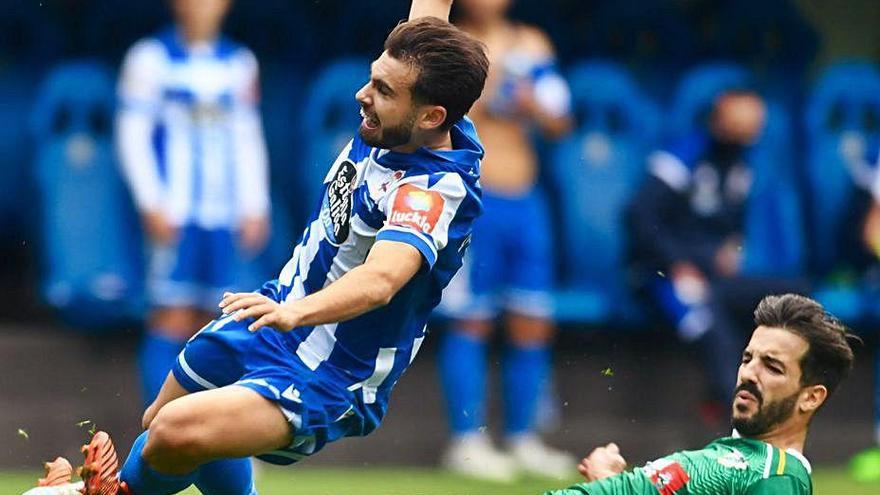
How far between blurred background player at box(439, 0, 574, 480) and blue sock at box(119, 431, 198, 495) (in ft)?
13.0

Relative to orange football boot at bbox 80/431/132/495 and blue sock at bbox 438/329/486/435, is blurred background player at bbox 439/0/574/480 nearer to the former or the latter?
blue sock at bbox 438/329/486/435

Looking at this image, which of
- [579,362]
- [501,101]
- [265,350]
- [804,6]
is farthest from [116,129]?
[265,350]

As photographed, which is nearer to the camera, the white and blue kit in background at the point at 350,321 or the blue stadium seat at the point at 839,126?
the white and blue kit in background at the point at 350,321

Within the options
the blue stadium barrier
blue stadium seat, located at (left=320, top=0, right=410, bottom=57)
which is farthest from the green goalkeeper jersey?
blue stadium seat, located at (left=320, top=0, right=410, bottom=57)

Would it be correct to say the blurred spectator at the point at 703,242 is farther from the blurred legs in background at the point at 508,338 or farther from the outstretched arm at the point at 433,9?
the outstretched arm at the point at 433,9

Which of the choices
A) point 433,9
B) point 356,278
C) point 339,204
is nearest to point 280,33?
point 433,9

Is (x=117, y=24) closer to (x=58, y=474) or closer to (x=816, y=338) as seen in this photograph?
(x=58, y=474)

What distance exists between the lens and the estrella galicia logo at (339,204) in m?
5.21

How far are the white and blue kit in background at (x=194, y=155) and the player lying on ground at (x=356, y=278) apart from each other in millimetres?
3803

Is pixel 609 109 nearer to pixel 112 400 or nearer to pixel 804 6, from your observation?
pixel 804 6

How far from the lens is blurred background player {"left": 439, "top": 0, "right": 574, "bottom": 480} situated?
9.24 metres

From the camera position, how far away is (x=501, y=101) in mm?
9336

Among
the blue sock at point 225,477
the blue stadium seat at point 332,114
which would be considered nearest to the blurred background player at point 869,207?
the blue stadium seat at point 332,114

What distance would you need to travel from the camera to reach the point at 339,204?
17.2ft
